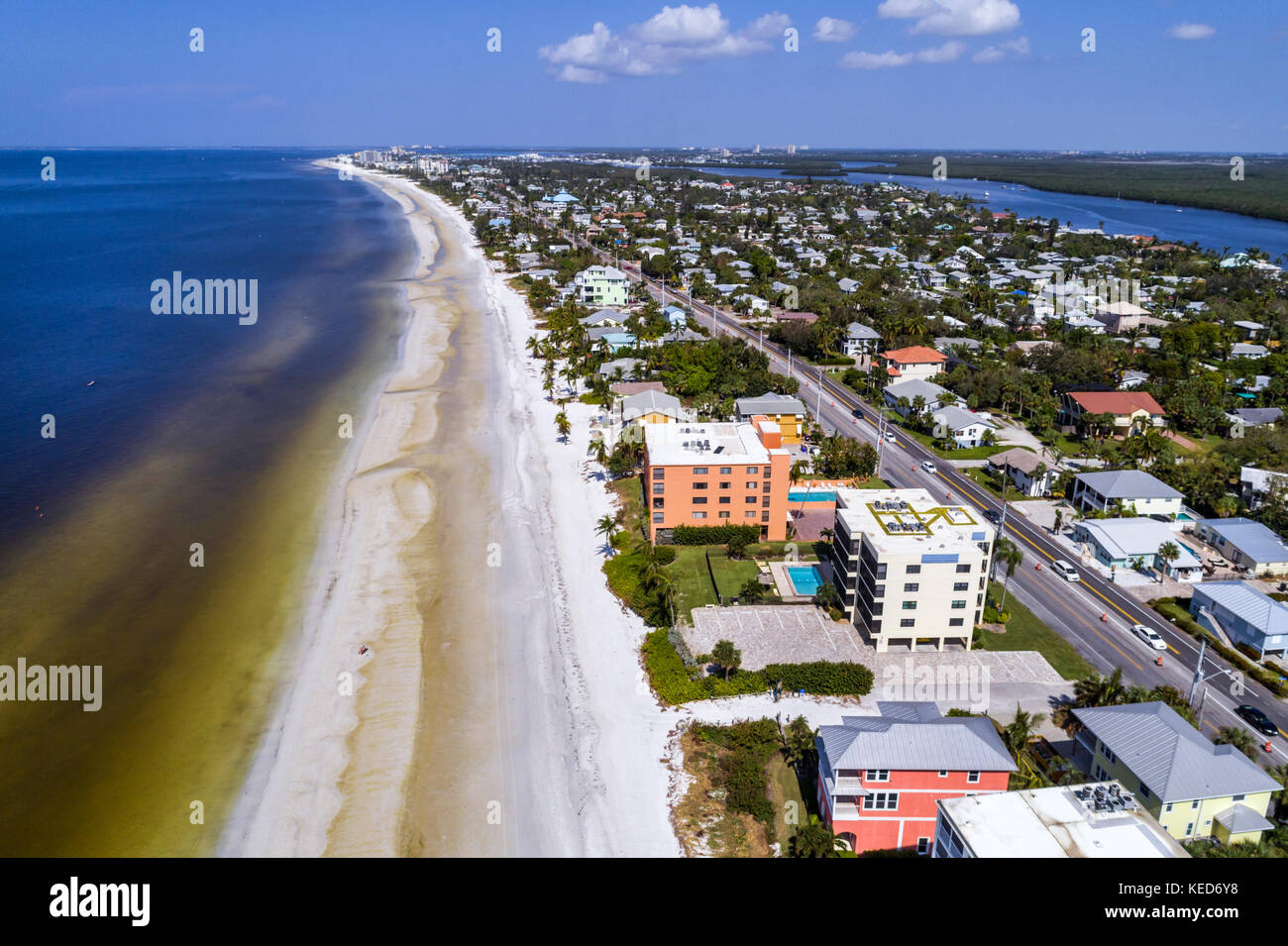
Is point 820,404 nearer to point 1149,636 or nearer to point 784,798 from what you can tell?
point 1149,636

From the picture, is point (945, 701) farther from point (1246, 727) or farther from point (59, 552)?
point (59, 552)

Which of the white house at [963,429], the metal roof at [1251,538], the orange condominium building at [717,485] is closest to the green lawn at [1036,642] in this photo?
the orange condominium building at [717,485]

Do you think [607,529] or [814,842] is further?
[607,529]

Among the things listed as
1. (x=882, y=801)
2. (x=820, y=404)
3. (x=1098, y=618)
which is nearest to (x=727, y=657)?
(x=882, y=801)

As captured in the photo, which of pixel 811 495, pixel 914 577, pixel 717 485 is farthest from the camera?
pixel 811 495

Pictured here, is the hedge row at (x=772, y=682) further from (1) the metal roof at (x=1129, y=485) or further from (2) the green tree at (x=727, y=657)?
(1) the metal roof at (x=1129, y=485)
